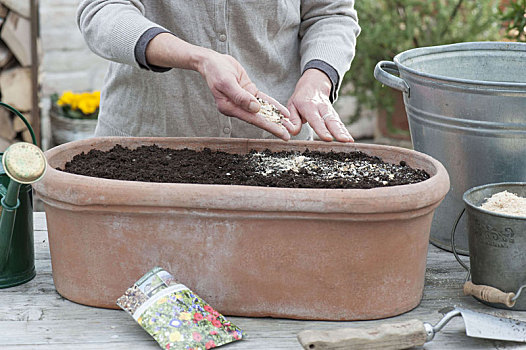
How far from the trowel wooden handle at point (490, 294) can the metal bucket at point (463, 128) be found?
26cm

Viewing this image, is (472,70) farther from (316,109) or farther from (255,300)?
(255,300)

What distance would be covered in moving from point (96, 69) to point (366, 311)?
3.03 m

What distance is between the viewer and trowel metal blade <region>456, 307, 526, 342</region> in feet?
3.46

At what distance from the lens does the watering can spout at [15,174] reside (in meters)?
1.10

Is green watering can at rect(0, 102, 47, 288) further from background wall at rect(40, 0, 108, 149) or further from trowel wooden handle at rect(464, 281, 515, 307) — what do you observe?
background wall at rect(40, 0, 108, 149)

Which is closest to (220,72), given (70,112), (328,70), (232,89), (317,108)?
(232,89)

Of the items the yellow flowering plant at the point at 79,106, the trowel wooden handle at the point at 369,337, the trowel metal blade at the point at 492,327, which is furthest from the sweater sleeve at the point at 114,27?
the yellow flowering plant at the point at 79,106

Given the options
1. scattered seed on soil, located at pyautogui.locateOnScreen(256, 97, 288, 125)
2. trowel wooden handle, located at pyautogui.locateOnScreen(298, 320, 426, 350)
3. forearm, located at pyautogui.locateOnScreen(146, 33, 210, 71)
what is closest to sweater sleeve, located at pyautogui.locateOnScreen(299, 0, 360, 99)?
scattered seed on soil, located at pyautogui.locateOnScreen(256, 97, 288, 125)

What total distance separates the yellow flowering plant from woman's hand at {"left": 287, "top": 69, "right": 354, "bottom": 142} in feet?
6.67

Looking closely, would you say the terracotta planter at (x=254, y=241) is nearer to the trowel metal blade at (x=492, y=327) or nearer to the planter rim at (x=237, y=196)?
Result: the planter rim at (x=237, y=196)

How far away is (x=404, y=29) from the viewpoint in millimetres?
4105

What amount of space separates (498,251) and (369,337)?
31cm

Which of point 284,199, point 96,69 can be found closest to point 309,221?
point 284,199

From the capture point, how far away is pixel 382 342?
101 centimetres
